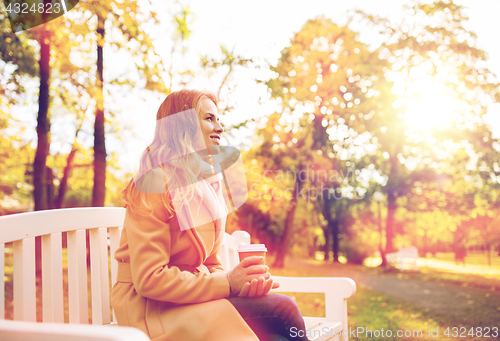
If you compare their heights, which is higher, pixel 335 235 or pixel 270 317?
pixel 270 317

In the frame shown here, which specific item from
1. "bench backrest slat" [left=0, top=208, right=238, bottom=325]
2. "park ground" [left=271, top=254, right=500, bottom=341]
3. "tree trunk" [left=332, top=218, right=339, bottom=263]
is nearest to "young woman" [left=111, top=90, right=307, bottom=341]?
"bench backrest slat" [left=0, top=208, right=238, bottom=325]

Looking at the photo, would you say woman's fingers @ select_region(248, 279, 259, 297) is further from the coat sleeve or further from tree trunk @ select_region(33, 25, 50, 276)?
tree trunk @ select_region(33, 25, 50, 276)

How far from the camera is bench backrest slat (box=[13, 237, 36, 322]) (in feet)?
5.13

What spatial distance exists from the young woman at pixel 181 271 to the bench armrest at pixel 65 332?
0.43 meters

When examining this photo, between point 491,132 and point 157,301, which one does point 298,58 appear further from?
point 157,301

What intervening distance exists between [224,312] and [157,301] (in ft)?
0.86

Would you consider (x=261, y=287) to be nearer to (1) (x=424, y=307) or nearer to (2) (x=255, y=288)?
(2) (x=255, y=288)

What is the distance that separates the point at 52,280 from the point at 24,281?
0.42 ft

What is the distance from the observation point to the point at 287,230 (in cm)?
1000

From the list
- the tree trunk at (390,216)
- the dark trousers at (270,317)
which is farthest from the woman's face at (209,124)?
the tree trunk at (390,216)

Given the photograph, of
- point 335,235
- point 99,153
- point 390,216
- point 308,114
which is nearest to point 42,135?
point 99,153

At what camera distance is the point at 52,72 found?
16.7ft

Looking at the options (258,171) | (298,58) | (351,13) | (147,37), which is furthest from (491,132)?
(147,37)

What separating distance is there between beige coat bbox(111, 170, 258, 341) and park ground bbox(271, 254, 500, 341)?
177 inches
